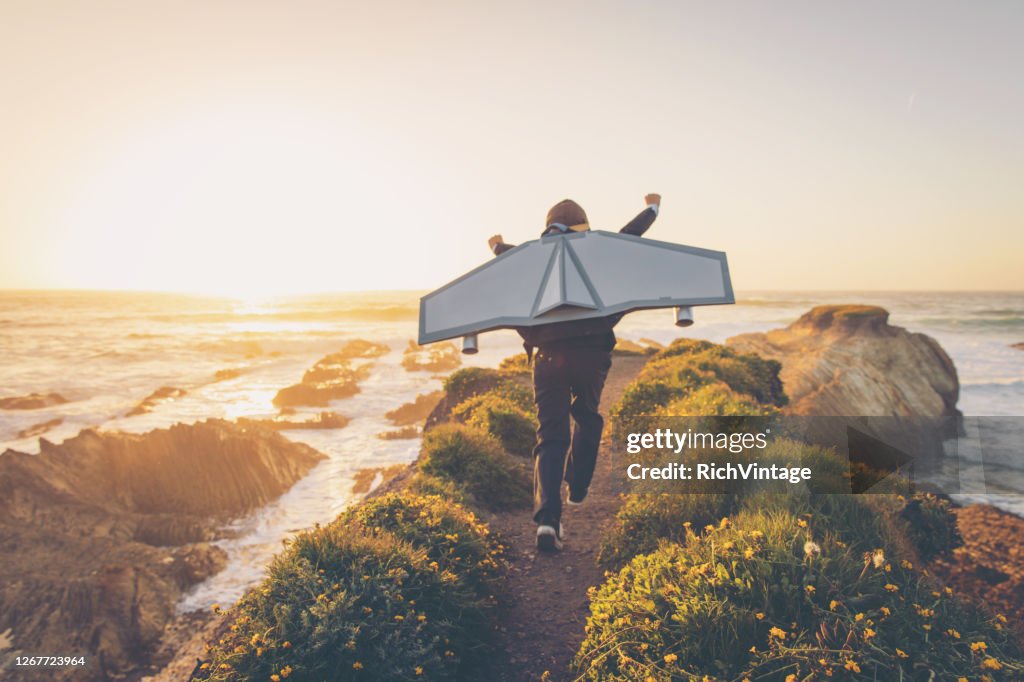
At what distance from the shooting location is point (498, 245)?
492 centimetres

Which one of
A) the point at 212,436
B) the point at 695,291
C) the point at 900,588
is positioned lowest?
the point at 212,436

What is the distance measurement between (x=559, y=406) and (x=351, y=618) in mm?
2344

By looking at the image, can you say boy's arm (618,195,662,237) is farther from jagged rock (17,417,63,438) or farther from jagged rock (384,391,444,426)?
jagged rock (17,417,63,438)

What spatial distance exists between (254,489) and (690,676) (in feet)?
35.5

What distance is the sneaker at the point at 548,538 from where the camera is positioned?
4.85 metres

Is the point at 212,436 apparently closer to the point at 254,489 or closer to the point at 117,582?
the point at 254,489

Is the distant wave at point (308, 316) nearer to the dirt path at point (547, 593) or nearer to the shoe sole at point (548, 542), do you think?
the dirt path at point (547, 593)

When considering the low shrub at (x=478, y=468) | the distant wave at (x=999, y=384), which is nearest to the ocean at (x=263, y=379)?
the distant wave at (x=999, y=384)

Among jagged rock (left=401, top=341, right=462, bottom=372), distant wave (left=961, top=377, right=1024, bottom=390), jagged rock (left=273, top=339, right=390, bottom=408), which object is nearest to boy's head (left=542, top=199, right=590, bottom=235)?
jagged rock (left=273, top=339, right=390, bottom=408)

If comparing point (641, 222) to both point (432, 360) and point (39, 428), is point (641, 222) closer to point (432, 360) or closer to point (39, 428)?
point (39, 428)

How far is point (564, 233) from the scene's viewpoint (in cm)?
446

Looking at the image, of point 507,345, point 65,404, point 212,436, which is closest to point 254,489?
point 212,436

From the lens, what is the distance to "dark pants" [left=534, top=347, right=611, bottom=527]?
4.45m

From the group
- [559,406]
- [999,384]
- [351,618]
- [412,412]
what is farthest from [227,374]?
[999,384]
